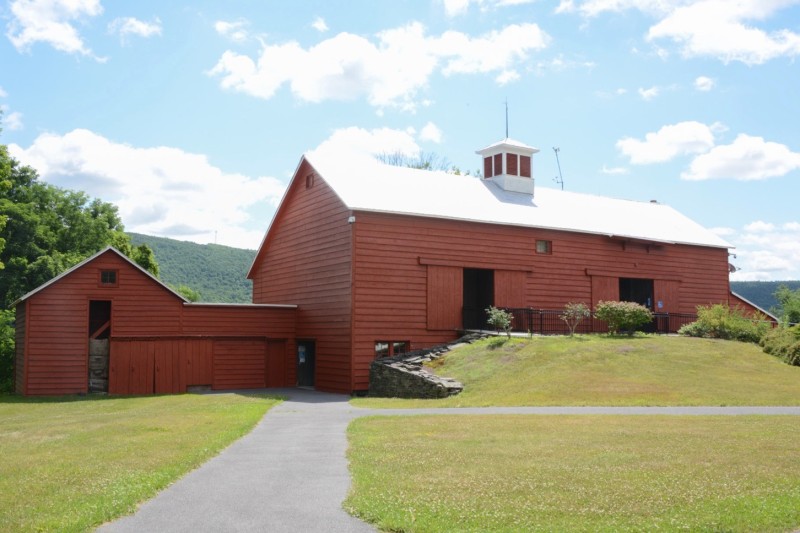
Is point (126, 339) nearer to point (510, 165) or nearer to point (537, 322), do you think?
point (537, 322)

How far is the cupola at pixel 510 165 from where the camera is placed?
3653cm

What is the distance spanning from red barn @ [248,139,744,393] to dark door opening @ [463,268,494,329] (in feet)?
0.23

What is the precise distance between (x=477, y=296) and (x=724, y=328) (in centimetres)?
1036

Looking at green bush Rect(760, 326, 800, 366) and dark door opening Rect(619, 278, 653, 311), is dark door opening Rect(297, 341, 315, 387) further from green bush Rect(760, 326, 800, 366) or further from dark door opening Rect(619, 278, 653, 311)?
green bush Rect(760, 326, 800, 366)

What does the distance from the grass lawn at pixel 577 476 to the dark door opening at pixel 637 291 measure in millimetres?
19940

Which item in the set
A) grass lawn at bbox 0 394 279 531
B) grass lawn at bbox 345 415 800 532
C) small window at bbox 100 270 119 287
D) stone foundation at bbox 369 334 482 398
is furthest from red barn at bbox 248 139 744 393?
grass lawn at bbox 345 415 800 532

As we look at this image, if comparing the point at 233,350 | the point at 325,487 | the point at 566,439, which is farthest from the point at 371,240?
the point at 325,487

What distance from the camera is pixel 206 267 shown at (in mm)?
101688

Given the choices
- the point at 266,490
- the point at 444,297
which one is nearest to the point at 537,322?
the point at 444,297

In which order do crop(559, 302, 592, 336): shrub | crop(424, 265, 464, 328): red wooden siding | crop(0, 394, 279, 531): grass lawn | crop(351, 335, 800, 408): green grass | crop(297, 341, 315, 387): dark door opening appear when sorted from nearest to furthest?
crop(0, 394, 279, 531): grass lawn → crop(351, 335, 800, 408): green grass → crop(424, 265, 464, 328): red wooden siding → crop(559, 302, 592, 336): shrub → crop(297, 341, 315, 387): dark door opening

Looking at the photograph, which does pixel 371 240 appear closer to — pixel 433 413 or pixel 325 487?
pixel 433 413

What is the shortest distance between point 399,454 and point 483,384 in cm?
1107

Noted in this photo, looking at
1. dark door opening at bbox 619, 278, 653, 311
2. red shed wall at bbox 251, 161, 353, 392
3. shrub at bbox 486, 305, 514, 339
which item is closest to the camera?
shrub at bbox 486, 305, 514, 339

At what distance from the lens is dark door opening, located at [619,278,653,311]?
3625 centimetres
